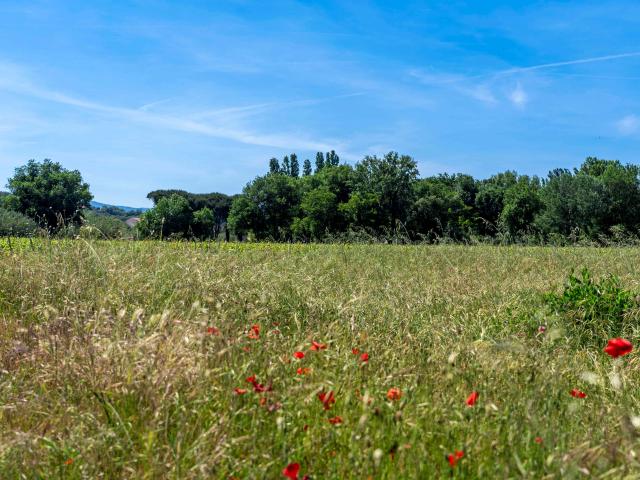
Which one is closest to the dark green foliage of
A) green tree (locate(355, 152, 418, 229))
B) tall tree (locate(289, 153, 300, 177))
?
green tree (locate(355, 152, 418, 229))

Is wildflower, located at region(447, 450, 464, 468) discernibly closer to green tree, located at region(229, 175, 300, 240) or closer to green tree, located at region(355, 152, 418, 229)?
green tree, located at region(355, 152, 418, 229)

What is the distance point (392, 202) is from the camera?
172ft

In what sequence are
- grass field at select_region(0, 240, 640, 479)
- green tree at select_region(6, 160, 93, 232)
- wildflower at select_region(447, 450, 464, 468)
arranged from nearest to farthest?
wildflower at select_region(447, 450, 464, 468), grass field at select_region(0, 240, 640, 479), green tree at select_region(6, 160, 93, 232)

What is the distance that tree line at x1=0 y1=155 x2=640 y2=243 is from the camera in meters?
47.7

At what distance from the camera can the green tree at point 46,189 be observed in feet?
196

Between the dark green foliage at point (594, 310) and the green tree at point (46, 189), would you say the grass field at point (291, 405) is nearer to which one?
the dark green foliage at point (594, 310)

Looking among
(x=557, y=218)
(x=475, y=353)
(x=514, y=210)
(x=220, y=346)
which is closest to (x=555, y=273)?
(x=475, y=353)

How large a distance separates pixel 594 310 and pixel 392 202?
46.9m

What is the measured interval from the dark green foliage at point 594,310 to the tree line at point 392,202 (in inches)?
1359

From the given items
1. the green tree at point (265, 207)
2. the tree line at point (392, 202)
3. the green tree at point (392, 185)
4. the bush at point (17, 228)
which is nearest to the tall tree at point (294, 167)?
the tree line at point (392, 202)

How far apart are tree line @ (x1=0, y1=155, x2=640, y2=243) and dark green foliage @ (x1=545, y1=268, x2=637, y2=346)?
1359 inches

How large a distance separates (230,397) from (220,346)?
0.43m

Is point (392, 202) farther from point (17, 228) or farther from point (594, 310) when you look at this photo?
point (594, 310)

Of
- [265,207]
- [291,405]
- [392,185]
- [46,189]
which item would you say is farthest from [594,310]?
[46,189]
